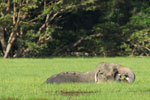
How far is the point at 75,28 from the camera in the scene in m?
39.4

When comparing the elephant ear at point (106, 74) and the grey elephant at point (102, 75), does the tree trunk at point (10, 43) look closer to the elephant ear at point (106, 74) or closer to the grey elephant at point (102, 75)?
the grey elephant at point (102, 75)

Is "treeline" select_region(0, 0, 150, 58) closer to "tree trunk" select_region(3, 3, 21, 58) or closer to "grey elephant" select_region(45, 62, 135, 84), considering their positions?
"tree trunk" select_region(3, 3, 21, 58)

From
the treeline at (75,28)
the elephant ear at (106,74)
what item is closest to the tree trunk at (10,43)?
the treeline at (75,28)

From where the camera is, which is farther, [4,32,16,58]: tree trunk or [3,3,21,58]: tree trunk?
[4,32,16,58]: tree trunk

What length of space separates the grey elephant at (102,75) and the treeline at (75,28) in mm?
17543

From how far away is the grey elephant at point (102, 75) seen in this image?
43.3 ft

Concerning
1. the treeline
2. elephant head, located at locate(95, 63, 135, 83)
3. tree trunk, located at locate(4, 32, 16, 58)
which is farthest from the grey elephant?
tree trunk, located at locate(4, 32, 16, 58)

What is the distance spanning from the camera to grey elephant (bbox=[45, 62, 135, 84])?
13188 mm

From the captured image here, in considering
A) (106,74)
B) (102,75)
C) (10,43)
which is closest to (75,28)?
(10,43)

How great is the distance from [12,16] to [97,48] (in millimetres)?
7514

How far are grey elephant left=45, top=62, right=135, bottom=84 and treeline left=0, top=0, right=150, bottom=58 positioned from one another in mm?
17543

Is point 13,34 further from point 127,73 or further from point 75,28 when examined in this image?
point 127,73

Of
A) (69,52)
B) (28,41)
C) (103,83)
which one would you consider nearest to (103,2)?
(69,52)

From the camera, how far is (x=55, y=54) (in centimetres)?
3662
